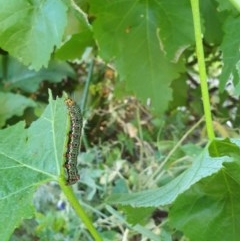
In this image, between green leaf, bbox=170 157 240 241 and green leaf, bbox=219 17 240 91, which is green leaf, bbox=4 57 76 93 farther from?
green leaf, bbox=170 157 240 241

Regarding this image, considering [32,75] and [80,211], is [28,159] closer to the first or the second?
[80,211]

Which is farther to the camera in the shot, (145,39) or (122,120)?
(122,120)

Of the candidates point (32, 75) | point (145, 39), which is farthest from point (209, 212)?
point (32, 75)

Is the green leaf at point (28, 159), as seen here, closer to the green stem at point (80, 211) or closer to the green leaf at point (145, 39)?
the green stem at point (80, 211)

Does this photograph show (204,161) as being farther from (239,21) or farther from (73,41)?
(73,41)

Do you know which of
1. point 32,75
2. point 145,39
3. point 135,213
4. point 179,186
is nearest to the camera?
point 179,186

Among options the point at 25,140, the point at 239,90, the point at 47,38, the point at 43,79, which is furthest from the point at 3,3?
the point at 43,79
